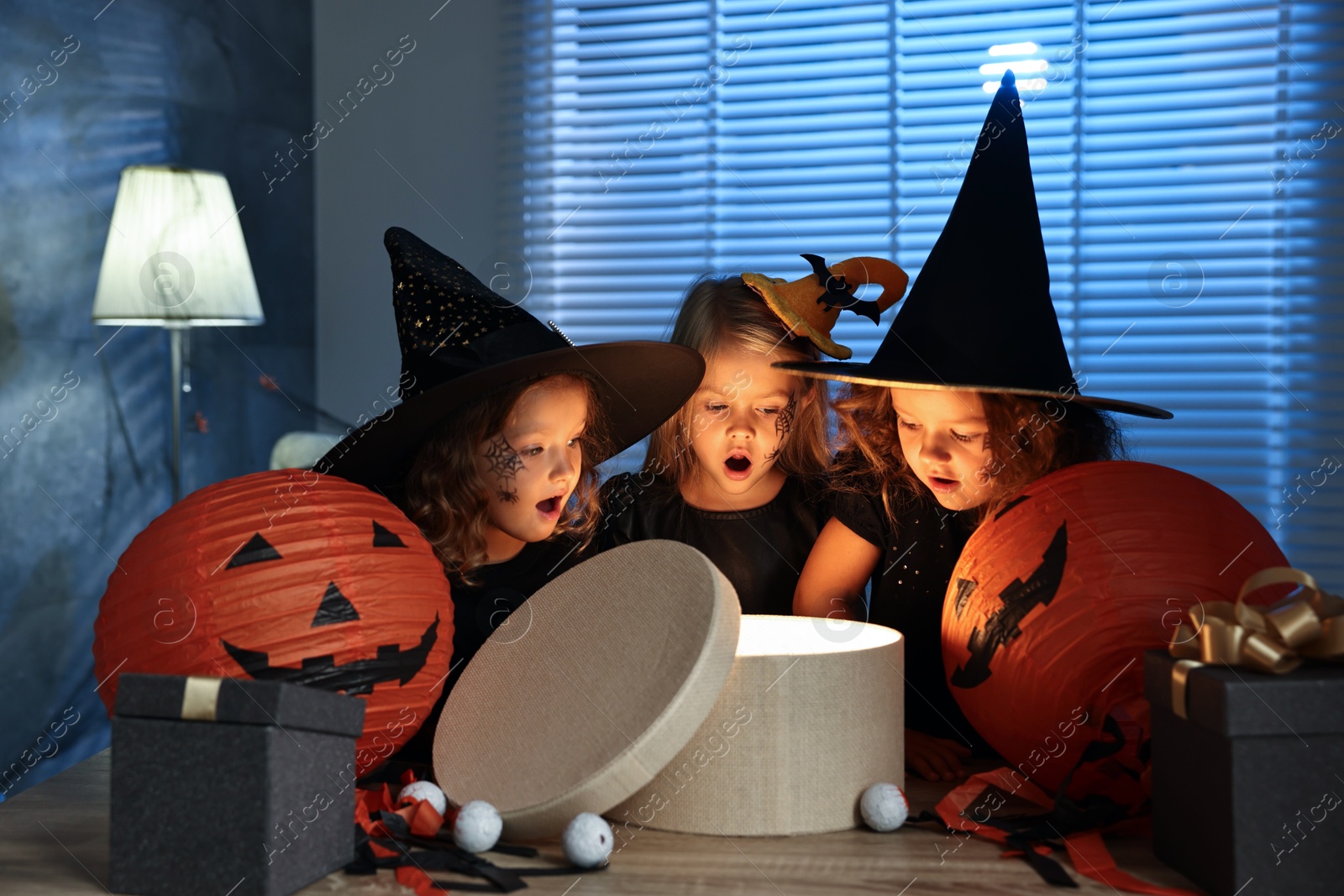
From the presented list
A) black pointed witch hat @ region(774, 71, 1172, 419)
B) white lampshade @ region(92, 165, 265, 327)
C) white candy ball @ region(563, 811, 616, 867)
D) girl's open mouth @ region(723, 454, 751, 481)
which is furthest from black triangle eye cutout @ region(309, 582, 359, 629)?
white lampshade @ region(92, 165, 265, 327)

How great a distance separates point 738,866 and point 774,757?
0.30ft

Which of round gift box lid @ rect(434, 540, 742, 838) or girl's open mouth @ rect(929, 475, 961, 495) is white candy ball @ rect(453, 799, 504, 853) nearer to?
round gift box lid @ rect(434, 540, 742, 838)

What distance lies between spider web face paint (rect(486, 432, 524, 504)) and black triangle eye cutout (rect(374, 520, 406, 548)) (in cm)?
26

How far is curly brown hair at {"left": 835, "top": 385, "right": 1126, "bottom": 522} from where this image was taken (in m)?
1.10

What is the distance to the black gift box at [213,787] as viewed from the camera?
71 cm

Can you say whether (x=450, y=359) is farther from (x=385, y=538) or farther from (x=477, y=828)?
(x=477, y=828)

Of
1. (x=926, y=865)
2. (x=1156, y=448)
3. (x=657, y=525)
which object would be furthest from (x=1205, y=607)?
(x=1156, y=448)

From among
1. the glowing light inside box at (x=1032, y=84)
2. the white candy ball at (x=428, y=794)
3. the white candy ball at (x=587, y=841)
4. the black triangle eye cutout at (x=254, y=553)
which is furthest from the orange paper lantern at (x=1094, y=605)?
the glowing light inside box at (x=1032, y=84)

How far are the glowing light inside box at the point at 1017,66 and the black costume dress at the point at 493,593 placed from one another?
2.24 metres

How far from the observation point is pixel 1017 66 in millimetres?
2906

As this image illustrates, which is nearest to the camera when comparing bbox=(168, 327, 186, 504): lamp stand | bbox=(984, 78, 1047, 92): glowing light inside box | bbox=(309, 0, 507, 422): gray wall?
bbox=(168, 327, 186, 504): lamp stand

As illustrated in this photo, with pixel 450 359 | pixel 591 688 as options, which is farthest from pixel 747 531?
pixel 591 688

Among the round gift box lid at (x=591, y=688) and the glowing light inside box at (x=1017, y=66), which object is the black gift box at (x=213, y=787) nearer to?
the round gift box lid at (x=591, y=688)

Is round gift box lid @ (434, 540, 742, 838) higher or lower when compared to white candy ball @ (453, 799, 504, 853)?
higher
